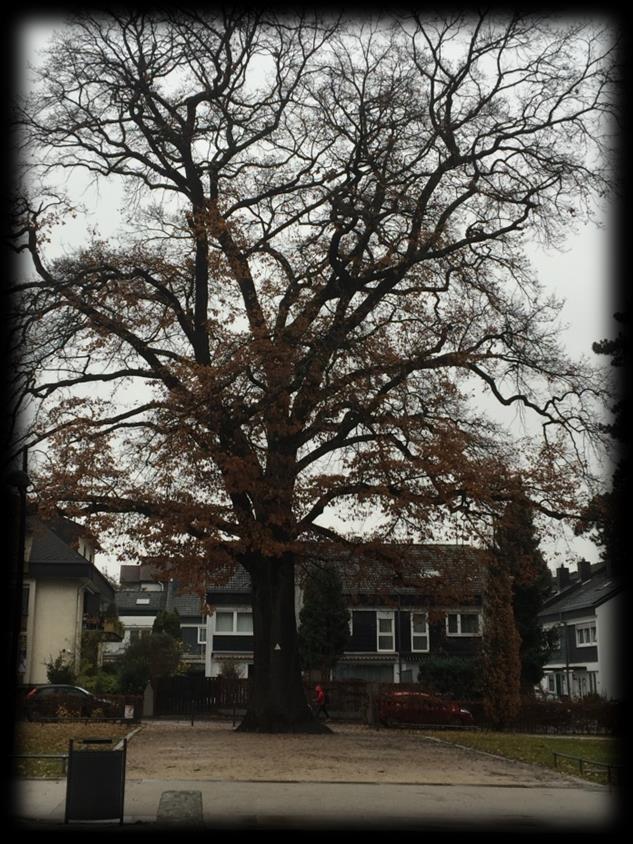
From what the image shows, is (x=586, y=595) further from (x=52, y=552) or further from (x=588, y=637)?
(x=52, y=552)

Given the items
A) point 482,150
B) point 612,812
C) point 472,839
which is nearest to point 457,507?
point 482,150

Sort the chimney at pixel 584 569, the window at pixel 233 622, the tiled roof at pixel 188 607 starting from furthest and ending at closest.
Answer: the tiled roof at pixel 188 607, the chimney at pixel 584 569, the window at pixel 233 622

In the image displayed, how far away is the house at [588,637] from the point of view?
54781 millimetres

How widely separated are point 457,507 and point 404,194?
772 cm

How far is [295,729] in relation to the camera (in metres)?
27.1

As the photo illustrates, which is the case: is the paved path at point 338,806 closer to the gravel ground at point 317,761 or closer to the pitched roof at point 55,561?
the gravel ground at point 317,761

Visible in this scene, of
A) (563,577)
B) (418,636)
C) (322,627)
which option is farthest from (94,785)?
→ (563,577)

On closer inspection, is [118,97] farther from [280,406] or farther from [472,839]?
[472,839]

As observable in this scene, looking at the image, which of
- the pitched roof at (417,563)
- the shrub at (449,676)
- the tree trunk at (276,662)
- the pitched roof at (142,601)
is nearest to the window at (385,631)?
the shrub at (449,676)

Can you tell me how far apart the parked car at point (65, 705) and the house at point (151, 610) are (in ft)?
106

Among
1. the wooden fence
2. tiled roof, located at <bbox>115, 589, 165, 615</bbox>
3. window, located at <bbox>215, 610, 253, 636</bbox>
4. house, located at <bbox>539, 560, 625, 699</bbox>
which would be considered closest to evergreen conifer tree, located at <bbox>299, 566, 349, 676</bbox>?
window, located at <bbox>215, 610, 253, 636</bbox>

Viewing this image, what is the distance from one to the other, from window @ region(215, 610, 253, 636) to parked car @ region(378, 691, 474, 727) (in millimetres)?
24475

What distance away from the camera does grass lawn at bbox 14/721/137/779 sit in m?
16.7

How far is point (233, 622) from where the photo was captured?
5975 cm
